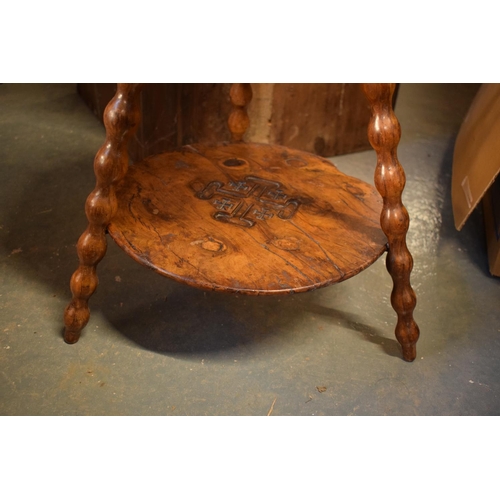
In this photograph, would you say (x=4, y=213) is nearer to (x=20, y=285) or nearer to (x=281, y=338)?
(x=20, y=285)

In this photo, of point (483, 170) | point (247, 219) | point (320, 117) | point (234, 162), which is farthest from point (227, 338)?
point (320, 117)

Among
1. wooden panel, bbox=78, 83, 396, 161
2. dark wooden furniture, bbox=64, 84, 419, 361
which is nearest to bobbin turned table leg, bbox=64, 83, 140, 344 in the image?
dark wooden furniture, bbox=64, 84, 419, 361

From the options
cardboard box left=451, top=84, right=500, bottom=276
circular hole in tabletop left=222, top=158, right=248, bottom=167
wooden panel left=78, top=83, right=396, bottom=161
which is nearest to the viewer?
circular hole in tabletop left=222, top=158, right=248, bottom=167

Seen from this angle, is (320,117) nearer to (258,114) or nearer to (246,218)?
(258,114)

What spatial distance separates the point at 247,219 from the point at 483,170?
0.77 metres

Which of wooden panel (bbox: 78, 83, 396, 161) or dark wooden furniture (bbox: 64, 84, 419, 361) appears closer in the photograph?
dark wooden furniture (bbox: 64, 84, 419, 361)

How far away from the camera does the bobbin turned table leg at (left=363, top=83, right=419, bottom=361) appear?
3.91 feet

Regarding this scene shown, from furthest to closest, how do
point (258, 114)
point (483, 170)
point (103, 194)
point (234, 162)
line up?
1. point (258, 114)
2. point (483, 170)
3. point (234, 162)
4. point (103, 194)

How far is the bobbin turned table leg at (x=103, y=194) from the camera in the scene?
1.18 meters

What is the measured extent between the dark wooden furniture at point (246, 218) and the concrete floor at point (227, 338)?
102 mm

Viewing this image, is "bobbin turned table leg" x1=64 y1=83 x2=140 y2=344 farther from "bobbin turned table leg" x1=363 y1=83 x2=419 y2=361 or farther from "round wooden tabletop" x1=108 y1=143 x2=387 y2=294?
"bobbin turned table leg" x1=363 y1=83 x2=419 y2=361

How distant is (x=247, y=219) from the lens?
55.2 inches

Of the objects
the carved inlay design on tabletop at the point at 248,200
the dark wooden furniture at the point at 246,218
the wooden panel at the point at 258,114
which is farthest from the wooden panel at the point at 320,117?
the carved inlay design on tabletop at the point at 248,200

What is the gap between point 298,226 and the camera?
4.56 feet
